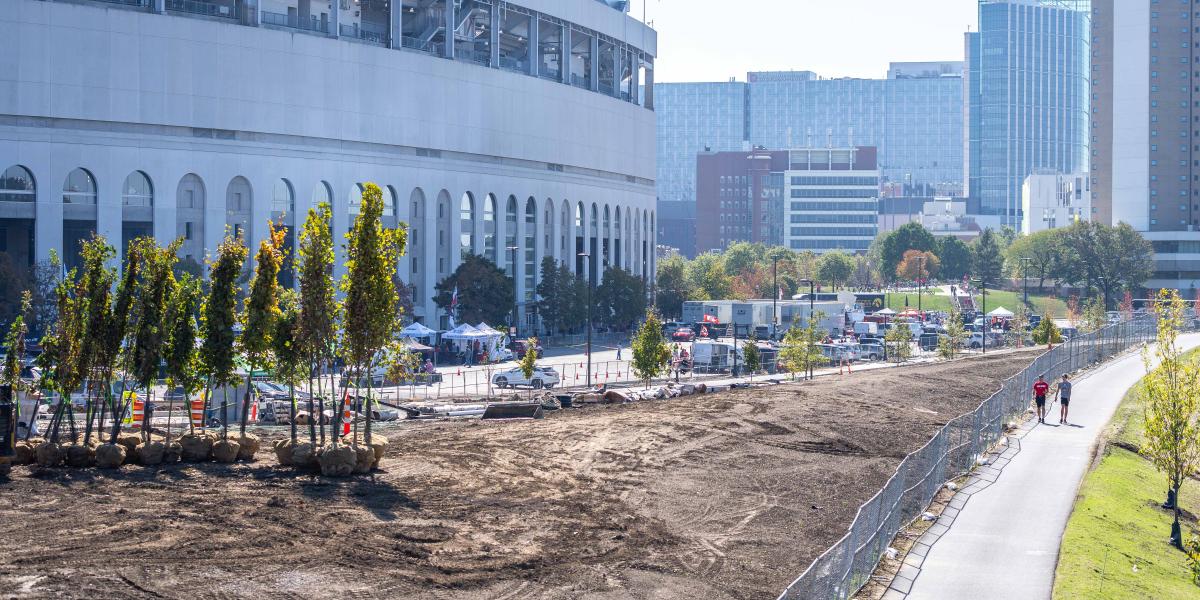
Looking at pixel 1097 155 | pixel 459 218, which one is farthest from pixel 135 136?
pixel 1097 155

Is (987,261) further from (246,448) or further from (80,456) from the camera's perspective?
(80,456)

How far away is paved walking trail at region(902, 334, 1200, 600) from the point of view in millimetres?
25125

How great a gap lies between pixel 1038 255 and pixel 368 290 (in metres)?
143

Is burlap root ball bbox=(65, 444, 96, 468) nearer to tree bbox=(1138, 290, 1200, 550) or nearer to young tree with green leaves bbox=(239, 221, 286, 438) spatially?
young tree with green leaves bbox=(239, 221, 286, 438)

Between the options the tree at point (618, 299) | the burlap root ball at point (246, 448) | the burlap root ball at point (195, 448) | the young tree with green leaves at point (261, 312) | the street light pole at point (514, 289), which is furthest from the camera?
the tree at point (618, 299)

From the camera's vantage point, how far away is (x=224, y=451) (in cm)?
3541

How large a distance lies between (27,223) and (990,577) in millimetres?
73892

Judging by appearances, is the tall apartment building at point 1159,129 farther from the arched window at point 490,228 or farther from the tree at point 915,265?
the arched window at point 490,228

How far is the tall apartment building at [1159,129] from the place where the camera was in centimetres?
16738

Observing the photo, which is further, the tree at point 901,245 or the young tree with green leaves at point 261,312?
the tree at point 901,245

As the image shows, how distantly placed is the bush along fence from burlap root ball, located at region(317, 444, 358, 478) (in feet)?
42.2

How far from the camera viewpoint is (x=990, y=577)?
2559cm

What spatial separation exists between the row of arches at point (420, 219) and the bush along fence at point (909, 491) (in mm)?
44162

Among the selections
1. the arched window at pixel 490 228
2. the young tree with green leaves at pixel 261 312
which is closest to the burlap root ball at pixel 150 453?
the young tree with green leaves at pixel 261 312
